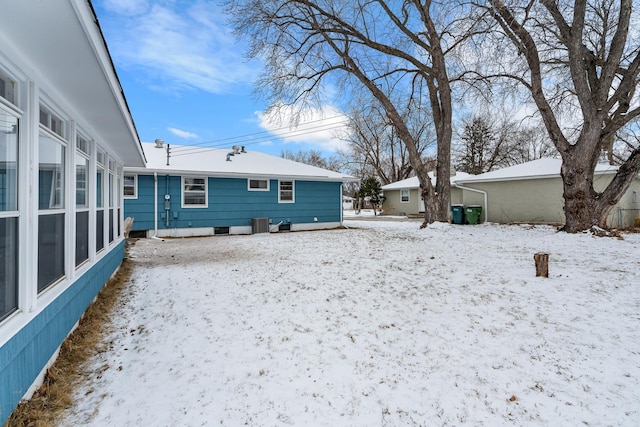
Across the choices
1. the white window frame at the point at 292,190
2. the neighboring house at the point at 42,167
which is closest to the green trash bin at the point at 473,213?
the white window frame at the point at 292,190

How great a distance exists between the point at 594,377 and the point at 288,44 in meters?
12.6

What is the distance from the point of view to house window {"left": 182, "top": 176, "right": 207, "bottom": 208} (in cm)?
1161

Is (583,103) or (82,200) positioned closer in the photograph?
(82,200)

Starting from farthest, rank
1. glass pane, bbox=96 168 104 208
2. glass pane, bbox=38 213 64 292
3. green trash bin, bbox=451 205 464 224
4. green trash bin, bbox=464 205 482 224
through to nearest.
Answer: green trash bin, bbox=451 205 464 224 → green trash bin, bbox=464 205 482 224 → glass pane, bbox=96 168 104 208 → glass pane, bbox=38 213 64 292

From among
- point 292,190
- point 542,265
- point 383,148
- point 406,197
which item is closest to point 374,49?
point 292,190

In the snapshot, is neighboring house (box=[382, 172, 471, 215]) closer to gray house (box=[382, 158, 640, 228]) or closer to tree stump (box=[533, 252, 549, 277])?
gray house (box=[382, 158, 640, 228])

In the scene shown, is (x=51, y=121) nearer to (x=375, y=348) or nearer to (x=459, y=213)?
(x=375, y=348)

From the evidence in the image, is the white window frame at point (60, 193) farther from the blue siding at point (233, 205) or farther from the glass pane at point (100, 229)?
the blue siding at point (233, 205)

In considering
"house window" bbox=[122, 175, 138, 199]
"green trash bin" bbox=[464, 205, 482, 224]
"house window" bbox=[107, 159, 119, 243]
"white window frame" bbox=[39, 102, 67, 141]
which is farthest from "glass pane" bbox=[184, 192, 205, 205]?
"green trash bin" bbox=[464, 205, 482, 224]

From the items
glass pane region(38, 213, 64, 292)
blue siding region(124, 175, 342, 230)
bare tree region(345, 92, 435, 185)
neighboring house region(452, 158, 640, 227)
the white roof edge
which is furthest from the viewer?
bare tree region(345, 92, 435, 185)

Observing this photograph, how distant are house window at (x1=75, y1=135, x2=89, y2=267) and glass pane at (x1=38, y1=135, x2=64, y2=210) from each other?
559 millimetres

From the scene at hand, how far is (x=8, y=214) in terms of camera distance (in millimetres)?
2043

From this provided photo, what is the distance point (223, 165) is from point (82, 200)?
355 inches

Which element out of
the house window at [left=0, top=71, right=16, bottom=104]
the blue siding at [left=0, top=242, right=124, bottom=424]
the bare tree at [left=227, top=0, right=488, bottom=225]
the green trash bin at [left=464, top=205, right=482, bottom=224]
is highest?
the bare tree at [left=227, top=0, right=488, bottom=225]
